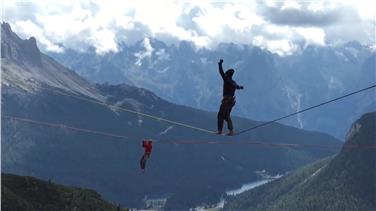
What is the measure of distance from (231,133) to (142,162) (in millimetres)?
9962

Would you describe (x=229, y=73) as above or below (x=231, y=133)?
above

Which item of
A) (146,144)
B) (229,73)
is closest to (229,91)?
(229,73)

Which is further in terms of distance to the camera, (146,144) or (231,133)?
(146,144)

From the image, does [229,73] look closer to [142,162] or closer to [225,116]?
[225,116]

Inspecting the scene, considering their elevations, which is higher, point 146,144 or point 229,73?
point 229,73

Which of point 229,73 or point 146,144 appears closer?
point 229,73

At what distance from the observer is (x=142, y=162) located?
52.4 meters

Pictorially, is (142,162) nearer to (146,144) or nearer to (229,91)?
(146,144)

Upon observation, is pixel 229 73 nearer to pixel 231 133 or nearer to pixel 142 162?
pixel 231 133

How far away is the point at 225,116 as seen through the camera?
46031 millimetres

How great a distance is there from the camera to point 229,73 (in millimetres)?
44375

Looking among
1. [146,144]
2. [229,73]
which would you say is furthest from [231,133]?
[146,144]

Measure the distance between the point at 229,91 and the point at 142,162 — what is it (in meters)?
11.5

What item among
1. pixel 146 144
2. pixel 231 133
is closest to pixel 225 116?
pixel 231 133
